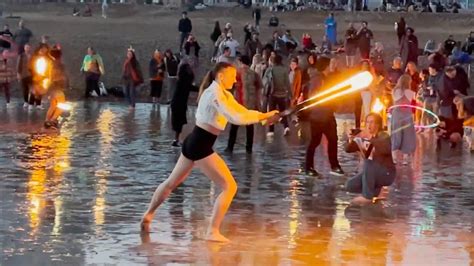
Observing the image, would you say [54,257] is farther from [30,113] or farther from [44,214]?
[30,113]

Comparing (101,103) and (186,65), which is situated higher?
(186,65)

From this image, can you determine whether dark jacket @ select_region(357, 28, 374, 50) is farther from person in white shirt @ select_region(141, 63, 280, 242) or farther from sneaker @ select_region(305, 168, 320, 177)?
person in white shirt @ select_region(141, 63, 280, 242)

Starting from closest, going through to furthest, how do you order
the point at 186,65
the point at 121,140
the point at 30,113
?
the point at 186,65, the point at 121,140, the point at 30,113

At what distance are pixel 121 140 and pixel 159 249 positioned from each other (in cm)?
1123

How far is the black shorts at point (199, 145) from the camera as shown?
13.2 m

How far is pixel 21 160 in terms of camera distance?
2033cm

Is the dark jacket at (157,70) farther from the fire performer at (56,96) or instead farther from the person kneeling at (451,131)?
the person kneeling at (451,131)

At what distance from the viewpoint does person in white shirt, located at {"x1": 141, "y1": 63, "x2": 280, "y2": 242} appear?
13102mm

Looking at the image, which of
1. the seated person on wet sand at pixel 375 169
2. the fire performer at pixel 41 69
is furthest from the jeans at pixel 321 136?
the fire performer at pixel 41 69

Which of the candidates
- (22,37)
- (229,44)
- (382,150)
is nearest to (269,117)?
(382,150)

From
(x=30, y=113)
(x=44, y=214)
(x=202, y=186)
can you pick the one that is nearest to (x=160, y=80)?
(x=30, y=113)

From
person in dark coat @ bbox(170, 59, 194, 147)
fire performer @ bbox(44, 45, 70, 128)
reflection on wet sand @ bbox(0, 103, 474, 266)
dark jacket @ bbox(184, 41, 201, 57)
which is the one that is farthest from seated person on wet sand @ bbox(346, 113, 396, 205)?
dark jacket @ bbox(184, 41, 201, 57)

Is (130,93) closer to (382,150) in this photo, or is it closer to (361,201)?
(382,150)

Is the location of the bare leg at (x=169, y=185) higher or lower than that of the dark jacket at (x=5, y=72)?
higher
